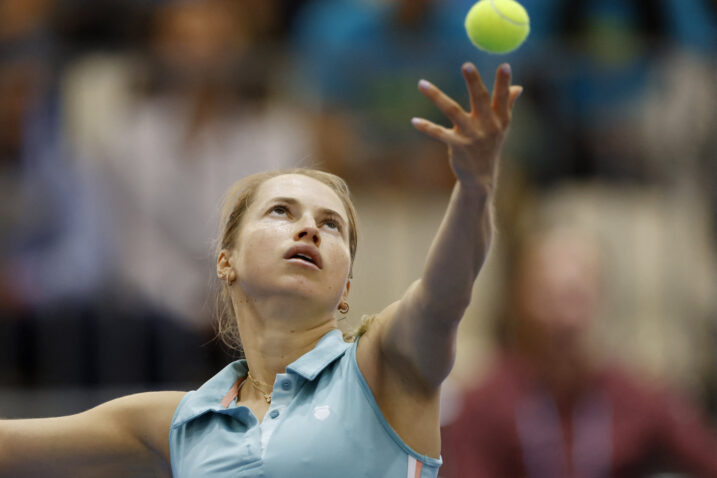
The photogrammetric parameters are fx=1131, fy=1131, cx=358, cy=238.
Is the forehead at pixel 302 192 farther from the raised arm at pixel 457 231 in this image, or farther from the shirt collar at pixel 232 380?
the raised arm at pixel 457 231

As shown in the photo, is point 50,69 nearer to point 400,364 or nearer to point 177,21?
point 177,21

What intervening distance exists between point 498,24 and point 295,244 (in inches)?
28.0

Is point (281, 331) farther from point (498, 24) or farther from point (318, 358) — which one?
point (498, 24)

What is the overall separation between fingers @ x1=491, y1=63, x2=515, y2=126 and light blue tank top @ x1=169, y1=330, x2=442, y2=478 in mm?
A: 694

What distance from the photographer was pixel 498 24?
99.8 inches

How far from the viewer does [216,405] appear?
2.74 metres

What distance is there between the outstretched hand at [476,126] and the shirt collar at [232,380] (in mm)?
600

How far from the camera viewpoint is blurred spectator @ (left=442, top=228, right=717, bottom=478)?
4.88m

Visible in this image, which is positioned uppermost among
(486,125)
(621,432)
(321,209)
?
(486,125)

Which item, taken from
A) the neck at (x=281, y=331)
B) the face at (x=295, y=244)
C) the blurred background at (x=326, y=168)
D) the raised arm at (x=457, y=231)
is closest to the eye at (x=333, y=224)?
the face at (x=295, y=244)

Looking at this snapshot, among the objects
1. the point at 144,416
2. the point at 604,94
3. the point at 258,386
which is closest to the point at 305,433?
the point at 258,386

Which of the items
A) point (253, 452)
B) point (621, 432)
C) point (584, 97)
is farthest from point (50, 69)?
point (253, 452)

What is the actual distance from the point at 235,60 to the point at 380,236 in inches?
47.0

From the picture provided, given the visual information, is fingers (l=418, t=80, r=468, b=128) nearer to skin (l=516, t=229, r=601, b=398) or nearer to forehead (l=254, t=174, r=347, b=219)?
forehead (l=254, t=174, r=347, b=219)
